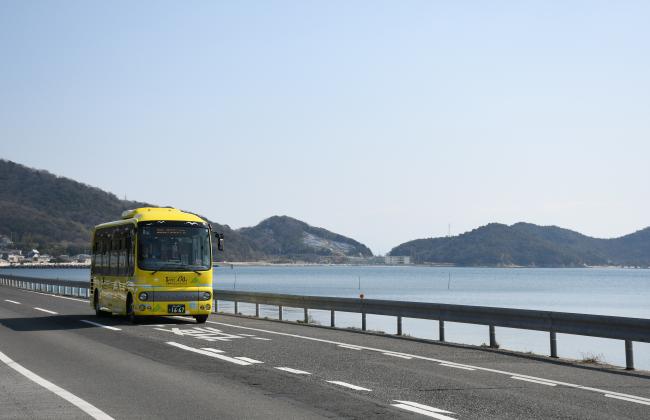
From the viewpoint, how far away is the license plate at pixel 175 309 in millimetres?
23438

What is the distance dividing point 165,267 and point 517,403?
49.4 ft

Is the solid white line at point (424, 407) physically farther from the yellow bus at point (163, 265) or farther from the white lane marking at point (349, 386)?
the yellow bus at point (163, 265)

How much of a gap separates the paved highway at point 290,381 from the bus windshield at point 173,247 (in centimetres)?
416

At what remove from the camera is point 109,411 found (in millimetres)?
9477

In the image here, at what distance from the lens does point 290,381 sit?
12.0 metres

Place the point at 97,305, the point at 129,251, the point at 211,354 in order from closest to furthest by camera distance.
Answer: the point at 211,354 < the point at 129,251 < the point at 97,305

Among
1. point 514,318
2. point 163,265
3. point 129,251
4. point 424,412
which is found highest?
point 129,251

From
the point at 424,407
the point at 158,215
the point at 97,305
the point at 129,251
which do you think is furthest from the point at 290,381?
the point at 97,305

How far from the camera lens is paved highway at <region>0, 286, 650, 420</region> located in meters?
9.59

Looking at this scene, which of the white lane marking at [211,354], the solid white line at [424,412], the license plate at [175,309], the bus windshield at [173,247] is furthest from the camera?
the bus windshield at [173,247]

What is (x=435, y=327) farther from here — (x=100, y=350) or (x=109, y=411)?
(x=109, y=411)

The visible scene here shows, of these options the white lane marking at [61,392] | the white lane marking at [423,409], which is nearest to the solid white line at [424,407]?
the white lane marking at [423,409]

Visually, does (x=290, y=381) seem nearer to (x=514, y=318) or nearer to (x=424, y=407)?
(x=424, y=407)

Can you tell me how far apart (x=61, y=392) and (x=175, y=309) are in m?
12.6
